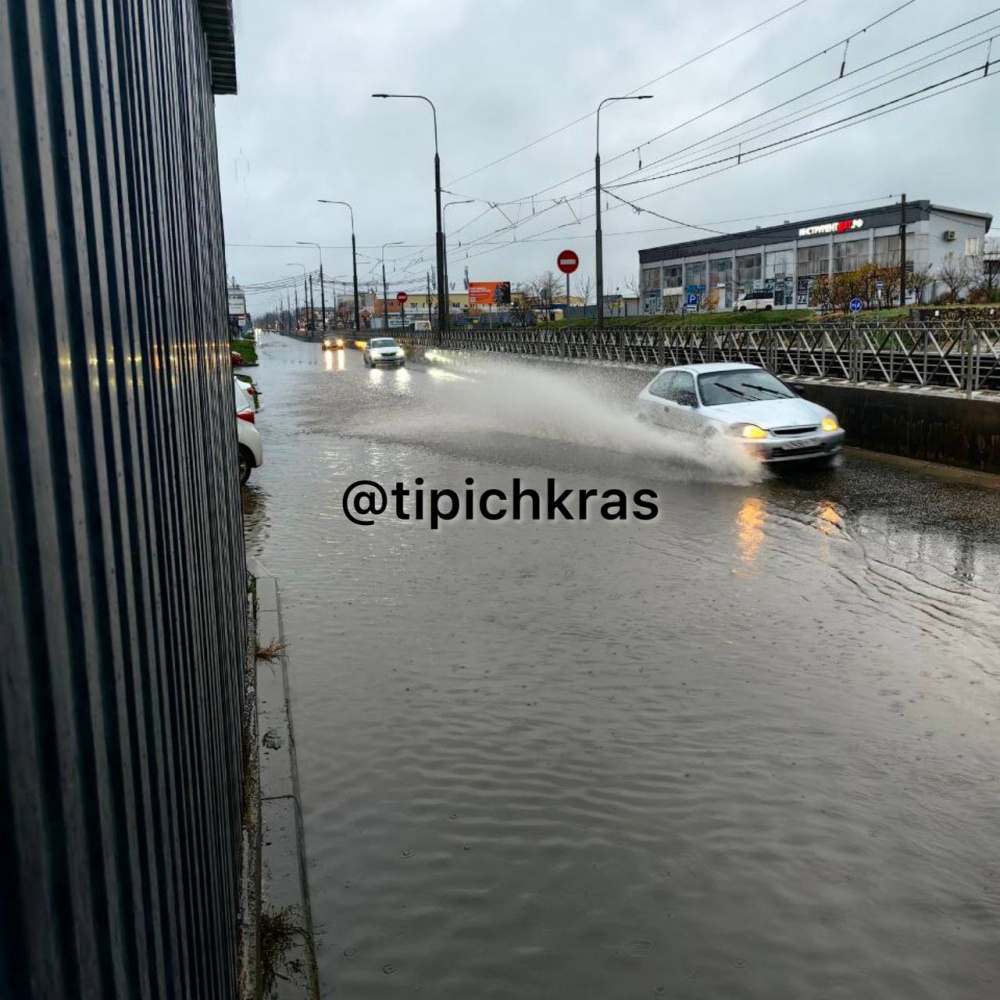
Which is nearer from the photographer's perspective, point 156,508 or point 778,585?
point 156,508

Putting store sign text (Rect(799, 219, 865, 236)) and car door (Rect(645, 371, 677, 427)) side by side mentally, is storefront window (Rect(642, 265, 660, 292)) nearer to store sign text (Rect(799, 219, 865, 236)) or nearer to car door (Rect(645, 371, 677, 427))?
store sign text (Rect(799, 219, 865, 236))

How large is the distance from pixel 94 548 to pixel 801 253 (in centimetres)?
9489

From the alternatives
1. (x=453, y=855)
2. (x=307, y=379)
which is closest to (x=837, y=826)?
(x=453, y=855)

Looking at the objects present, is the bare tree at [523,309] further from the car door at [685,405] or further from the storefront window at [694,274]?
the car door at [685,405]

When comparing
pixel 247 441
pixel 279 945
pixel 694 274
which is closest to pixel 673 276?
pixel 694 274

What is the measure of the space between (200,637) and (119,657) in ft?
4.73

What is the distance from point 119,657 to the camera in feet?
4.92

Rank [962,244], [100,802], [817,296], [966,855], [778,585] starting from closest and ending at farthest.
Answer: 1. [100,802]
2. [966,855]
3. [778,585]
4. [817,296]
5. [962,244]

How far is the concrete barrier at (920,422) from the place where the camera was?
46.3 feet

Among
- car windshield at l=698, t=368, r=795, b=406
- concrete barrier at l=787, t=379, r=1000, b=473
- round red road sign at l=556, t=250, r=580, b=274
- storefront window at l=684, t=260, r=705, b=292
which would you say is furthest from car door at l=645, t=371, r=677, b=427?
storefront window at l=684, t=260, r=705, b=292

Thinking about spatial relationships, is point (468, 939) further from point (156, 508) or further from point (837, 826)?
point (156, 508)

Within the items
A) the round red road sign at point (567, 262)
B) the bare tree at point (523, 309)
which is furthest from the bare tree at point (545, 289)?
the round red road sign at point (567, 262)

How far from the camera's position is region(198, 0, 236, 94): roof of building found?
7.00 metres

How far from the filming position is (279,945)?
3533mm
